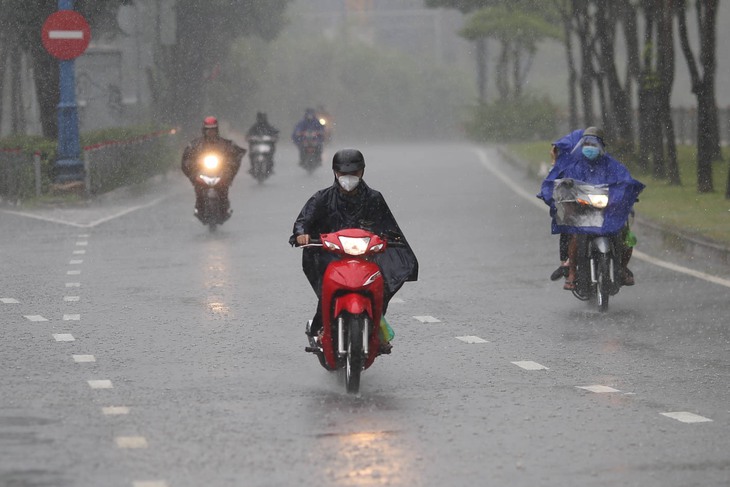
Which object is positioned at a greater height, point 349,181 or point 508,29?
point 508,29

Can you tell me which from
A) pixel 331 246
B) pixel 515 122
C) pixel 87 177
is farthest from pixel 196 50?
pixel 331 246

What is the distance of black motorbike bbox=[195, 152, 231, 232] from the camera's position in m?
22.3

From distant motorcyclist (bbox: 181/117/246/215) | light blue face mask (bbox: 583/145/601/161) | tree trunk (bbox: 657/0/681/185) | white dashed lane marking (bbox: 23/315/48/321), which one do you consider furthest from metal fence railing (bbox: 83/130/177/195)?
light blue face mask (bbox: 583/145/601/161)

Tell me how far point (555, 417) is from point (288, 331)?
160 inches

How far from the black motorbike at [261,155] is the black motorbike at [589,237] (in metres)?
20.6

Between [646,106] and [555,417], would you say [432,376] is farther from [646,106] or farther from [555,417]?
[646,106]

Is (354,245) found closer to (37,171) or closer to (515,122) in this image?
(37,171)

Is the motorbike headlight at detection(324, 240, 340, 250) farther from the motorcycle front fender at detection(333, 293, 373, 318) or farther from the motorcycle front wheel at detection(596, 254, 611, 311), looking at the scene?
the motorcycle front wheel at detection(596, 254, 611, 311)

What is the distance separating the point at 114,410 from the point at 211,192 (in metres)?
13.2

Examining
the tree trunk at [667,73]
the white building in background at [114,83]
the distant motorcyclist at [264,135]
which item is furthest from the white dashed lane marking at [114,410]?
the white building in background at [114,83]

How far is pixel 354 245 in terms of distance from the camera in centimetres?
984

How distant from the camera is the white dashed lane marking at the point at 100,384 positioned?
1012 centimetres

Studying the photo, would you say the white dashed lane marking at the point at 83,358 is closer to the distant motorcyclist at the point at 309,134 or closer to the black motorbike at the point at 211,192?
the black motorbike at the point at 211,192

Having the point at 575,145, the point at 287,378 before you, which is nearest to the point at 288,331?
the point at 287,378
